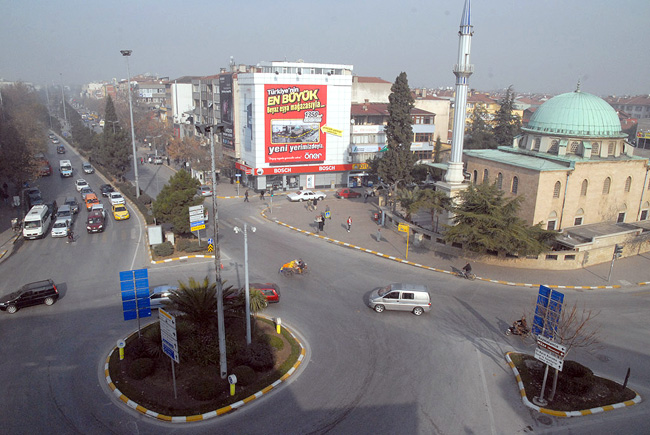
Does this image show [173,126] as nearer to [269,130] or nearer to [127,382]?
[269,130]

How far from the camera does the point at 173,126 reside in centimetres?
8844

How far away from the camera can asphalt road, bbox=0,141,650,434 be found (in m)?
15.1

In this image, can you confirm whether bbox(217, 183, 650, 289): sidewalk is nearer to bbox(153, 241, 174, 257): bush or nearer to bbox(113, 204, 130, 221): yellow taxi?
bbox(153, 241, 174, 257): bush

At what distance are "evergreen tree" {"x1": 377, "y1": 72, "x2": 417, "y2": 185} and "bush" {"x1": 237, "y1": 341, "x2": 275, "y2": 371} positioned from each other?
1096 inches

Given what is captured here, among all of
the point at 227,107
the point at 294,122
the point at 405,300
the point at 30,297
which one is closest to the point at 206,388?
the point at 405,300

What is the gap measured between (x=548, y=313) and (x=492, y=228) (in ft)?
35.2

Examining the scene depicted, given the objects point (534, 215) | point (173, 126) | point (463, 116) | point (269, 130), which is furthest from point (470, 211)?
point (173, 126)

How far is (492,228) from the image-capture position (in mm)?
27000

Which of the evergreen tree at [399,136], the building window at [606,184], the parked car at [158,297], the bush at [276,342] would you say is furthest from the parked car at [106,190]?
the building window at [606,184]

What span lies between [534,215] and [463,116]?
9254mm

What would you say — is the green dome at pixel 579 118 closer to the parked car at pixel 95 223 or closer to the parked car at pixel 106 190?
the parked car at pixel 95 223

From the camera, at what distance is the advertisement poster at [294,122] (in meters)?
49.8

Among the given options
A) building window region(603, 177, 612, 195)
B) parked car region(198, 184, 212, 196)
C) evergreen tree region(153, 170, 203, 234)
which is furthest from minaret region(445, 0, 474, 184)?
parked car region(198, 184, 212, 196)

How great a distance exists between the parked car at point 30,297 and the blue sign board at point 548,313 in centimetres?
2262
